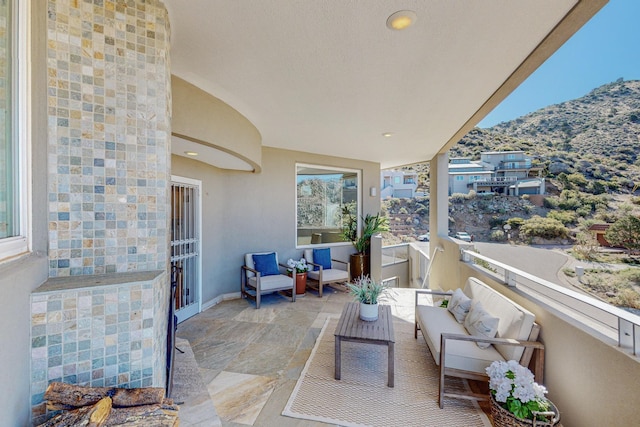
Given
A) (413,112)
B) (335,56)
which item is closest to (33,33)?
(335,56)

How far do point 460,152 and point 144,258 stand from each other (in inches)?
374

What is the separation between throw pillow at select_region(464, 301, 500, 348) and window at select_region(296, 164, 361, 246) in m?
3.85

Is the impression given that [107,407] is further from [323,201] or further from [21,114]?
[323,201]

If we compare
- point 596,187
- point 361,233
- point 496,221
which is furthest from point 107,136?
point 496,221

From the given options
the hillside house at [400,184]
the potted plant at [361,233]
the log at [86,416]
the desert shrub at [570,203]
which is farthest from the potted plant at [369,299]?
the hillside house at [400,184]

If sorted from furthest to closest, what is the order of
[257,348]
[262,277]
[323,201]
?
[323,201]
[262,277]
[257,348]

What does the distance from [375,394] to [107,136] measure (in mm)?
2763

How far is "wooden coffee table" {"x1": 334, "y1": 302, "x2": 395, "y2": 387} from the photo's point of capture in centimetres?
245

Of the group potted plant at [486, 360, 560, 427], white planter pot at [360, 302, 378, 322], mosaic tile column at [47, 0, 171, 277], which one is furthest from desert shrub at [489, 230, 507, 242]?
mosaic tile column at [47, 0, 171, 277]

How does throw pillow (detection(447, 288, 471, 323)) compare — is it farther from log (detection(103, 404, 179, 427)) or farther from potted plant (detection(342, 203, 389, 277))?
potted plant (detection(342, 203, 389, 277))

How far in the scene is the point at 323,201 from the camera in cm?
635

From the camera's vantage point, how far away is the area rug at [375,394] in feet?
6.80

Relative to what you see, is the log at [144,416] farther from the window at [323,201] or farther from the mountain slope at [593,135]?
the mountain slope at [593,135]

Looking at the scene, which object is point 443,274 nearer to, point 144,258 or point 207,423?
point 207,423
